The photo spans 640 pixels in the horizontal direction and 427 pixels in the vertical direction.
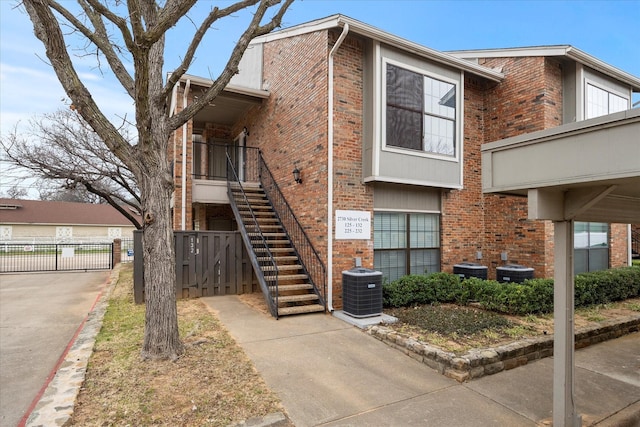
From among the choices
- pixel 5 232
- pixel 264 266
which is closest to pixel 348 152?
pixel 264 266

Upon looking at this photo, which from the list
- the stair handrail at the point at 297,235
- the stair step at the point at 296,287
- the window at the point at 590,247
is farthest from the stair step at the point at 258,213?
the window at the point at 590,247

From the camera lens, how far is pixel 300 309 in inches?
279

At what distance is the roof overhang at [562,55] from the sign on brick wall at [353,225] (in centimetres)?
595

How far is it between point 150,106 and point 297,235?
471 cm

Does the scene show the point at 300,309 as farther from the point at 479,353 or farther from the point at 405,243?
the point at 479,353

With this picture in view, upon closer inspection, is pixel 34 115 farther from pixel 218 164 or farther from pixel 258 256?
pixel 258 256

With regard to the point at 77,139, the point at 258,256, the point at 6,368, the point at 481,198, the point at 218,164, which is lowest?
the point at 6,368

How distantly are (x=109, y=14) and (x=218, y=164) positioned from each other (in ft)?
31.5

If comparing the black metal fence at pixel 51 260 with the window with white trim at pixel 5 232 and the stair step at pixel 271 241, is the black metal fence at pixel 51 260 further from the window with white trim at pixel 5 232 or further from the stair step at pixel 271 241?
the stair step at pixel 271 241

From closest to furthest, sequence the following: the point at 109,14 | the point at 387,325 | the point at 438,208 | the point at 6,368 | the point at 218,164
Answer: the point at 109,14, the point at 6,368, the point at 387,325, the point at 438,208, the point at 218,164

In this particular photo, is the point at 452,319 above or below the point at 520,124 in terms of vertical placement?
below

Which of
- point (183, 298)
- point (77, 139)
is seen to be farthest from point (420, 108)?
point (77, 139)

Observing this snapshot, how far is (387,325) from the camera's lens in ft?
20.6

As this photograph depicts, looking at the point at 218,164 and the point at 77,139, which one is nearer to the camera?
the point at 218,164
